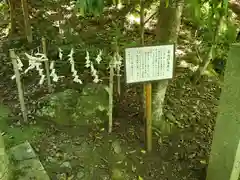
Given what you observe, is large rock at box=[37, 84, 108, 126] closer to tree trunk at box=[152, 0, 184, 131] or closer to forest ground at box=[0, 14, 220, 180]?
forest ground at box=[0, 14, 220, 180]

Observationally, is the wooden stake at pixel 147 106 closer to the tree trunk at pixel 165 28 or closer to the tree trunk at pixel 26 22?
the tree trunk at pixel 165 28

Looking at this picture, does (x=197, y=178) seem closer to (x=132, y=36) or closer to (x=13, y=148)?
(x=13, y=148)

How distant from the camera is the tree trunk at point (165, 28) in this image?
2978mm

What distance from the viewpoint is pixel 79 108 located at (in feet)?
11.2

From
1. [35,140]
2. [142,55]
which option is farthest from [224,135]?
[35,140]

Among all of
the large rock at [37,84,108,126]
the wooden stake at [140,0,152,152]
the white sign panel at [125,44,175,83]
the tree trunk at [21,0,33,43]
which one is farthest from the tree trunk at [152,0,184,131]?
the tree trunk at [21,0,33,43]

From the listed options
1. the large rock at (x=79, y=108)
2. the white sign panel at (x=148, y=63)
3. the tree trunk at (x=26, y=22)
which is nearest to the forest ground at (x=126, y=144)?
the large rock at (x=79, y=108)

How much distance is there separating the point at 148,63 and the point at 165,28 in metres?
0.56

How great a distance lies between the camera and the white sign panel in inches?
106

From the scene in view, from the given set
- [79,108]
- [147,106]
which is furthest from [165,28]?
[79,108]

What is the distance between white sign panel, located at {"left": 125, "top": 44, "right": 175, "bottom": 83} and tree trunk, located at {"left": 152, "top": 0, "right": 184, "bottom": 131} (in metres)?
0.40

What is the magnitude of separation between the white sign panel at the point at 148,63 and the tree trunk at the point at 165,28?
1.33 feet

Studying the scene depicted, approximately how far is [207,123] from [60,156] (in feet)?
6.39

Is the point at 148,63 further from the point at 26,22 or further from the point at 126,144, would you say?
the point at 26,22
